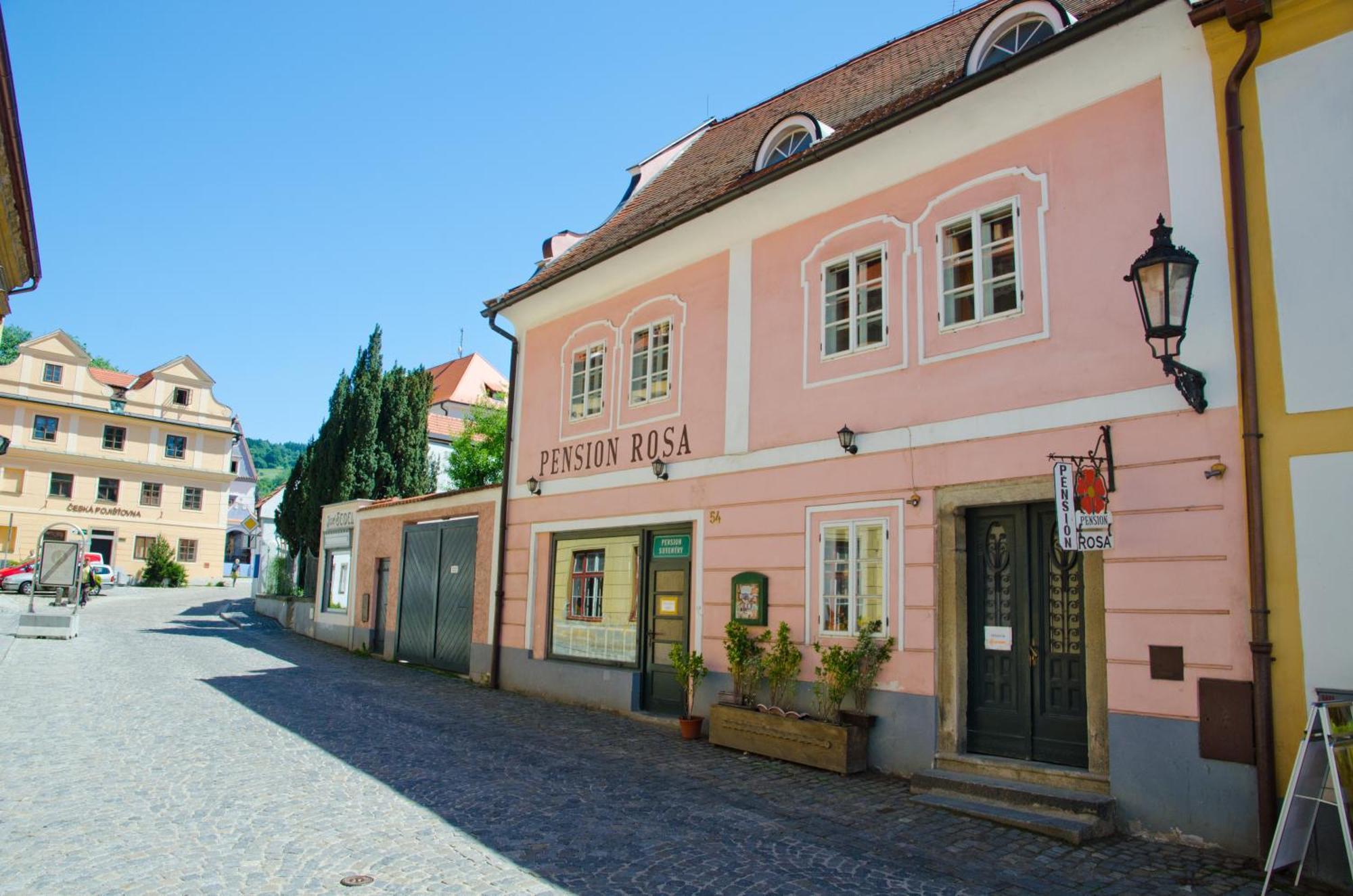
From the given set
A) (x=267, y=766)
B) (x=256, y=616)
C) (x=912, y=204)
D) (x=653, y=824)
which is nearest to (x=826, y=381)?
(x=912, y=204)

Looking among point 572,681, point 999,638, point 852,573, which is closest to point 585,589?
point 572,681

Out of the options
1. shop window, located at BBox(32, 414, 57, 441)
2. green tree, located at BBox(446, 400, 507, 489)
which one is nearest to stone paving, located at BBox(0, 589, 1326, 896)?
green tree, located at BBox(446, 400, 507, 489)

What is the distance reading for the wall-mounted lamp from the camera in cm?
903

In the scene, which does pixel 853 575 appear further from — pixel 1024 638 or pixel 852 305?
pixel 852 305

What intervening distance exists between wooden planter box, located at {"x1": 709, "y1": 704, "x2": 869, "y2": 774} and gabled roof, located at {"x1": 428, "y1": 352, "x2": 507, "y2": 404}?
36.9 meters

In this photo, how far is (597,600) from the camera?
12.7m

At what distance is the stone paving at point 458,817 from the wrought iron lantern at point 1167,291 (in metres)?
3.32

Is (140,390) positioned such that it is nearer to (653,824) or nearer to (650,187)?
(650,187)

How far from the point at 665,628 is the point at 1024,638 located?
16.1ft

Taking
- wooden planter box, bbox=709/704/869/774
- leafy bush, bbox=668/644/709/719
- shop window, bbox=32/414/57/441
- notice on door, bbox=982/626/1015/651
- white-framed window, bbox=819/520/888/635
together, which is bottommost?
wooden planter box, bbox=709/704/869/774

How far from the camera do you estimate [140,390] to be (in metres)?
A: 45.2

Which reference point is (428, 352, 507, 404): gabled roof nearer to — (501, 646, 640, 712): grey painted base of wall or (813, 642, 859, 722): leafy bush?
(501, 646, 640, 712): grey painted base of wall

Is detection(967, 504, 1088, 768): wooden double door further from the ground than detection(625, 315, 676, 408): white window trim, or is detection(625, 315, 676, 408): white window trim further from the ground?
detection(625, 315, 676, 408): white window trim

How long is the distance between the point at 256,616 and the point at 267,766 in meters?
22.2
